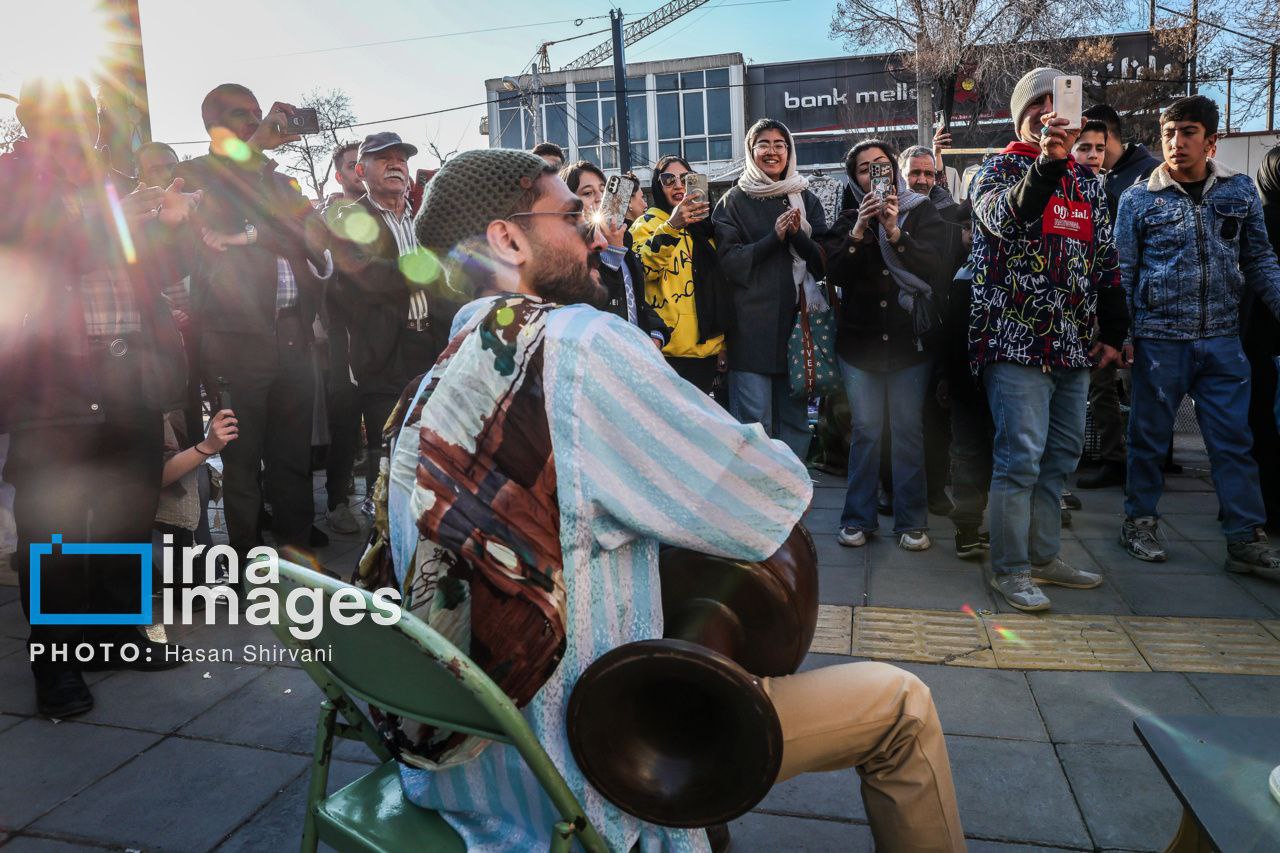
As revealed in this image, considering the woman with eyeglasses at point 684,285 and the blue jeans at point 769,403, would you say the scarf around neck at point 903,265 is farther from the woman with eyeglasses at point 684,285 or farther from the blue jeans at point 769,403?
the woman with eyeglasses at point 684,285

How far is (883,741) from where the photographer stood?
1636 millimetres

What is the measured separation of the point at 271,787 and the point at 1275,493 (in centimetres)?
520

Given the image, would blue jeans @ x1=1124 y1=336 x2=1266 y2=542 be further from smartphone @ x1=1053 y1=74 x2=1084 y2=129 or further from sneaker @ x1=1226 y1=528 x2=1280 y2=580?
smartphone @ x1=1053 y1=74 x2=1084 y2=129

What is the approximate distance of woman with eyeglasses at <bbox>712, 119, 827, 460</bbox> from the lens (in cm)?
507

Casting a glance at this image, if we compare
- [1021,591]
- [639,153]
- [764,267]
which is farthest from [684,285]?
[639,153]

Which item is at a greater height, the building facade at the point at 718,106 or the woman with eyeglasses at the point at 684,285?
the building facade at the point at 718,106

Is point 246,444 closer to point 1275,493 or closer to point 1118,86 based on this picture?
point 1275,493

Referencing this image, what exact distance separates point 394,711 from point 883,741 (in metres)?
0.86

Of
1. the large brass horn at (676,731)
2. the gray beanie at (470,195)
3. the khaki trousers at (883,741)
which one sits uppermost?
the gray beanie at (470,195)

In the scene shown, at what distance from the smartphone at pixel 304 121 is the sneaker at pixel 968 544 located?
3.95 meters

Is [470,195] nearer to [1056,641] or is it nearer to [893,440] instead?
[1056,641]

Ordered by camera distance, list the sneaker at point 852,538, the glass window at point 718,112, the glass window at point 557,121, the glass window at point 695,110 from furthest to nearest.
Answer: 1. the glass window at point 557,121
2. the glass window at point 695,110
3. the glass window at point 718,112
4. the sneaker at point 852,538

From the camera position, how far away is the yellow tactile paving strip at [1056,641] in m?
3.38

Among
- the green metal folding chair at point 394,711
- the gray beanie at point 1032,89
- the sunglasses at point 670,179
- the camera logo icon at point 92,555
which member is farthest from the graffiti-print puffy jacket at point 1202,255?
the camera logo icon at point 92,555
